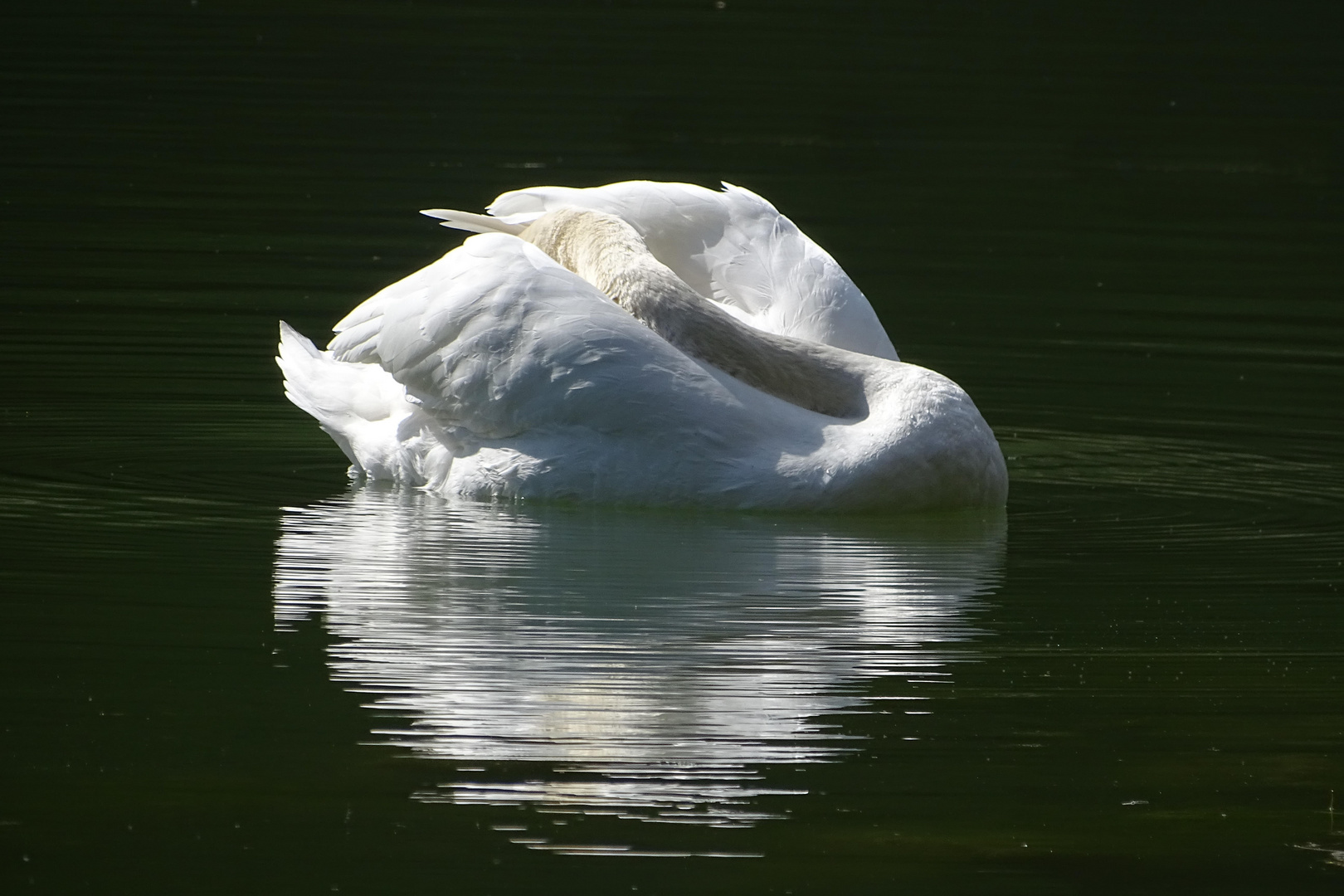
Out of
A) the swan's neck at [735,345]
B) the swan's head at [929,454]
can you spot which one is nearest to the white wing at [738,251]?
the swan's neck at [735,345]

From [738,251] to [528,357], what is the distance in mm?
1863

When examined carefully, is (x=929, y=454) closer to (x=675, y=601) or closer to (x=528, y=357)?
(x=528, y=357)

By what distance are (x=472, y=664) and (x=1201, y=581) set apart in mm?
2684

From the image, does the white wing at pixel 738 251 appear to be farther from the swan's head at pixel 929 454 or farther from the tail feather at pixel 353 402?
the swan's head at pixel 929 454

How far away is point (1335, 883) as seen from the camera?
5316mm

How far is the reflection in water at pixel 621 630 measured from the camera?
595 centimetres

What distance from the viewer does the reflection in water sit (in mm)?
5953

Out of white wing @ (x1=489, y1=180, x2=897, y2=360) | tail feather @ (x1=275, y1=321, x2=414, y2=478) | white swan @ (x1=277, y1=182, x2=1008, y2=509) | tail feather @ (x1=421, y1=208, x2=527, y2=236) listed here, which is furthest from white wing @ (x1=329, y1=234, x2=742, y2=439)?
white wing @ (x1=489, y1=180, x2=897, y2=360)

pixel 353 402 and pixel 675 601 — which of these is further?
pixel 353 402

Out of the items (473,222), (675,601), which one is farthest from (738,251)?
(675,601)

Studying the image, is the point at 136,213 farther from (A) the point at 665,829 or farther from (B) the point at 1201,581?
(A) the point at 665,829

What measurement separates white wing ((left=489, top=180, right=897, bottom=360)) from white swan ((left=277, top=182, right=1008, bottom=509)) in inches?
0.7

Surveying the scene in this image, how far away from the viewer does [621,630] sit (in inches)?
290

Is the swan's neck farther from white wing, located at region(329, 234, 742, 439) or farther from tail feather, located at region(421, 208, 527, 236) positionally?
tail feather, located at region(421, 208, 527, 236)
